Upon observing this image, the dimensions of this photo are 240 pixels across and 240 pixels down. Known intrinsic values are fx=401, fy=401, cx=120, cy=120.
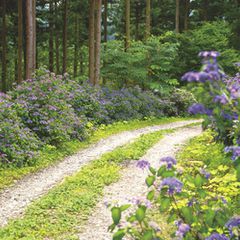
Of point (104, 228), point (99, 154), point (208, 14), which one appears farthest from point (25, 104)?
point (208, 14)

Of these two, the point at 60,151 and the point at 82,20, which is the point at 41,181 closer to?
the point at 60,151

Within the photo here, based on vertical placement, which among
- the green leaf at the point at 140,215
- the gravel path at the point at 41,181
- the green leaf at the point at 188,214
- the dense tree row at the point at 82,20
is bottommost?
the gravel path at the point at 41,181

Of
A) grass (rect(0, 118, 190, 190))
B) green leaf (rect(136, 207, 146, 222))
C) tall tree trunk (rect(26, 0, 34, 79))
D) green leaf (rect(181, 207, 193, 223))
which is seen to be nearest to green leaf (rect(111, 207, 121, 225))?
green leaf (rect(136, 207, 146, 222))

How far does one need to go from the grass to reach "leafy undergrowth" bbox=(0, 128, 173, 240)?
1.18m

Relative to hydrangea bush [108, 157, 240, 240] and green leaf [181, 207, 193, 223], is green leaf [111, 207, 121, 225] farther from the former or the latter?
green leaf [181, 207, 193, 223]

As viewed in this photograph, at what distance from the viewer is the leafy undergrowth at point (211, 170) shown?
6427 mm

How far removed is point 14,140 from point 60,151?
1843 mm

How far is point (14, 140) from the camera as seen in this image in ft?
34.4

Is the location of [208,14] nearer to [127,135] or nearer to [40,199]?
[127,135]

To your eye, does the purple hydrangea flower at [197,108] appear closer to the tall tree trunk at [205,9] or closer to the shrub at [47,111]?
the shrub at [47,111]

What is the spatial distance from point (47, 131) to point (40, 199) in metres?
4.55

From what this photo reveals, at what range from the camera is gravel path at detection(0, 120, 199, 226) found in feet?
24.4

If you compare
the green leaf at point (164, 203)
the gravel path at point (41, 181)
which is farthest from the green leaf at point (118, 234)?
the gravel path at point (41, 181)

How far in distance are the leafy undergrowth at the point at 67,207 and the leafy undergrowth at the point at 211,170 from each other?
136 centimetres
